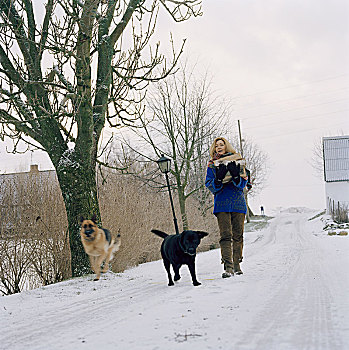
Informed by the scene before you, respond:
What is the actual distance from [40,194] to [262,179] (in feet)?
140

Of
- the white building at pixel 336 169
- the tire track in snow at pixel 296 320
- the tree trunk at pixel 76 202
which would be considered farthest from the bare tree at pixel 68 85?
the white building at pixel 336 169

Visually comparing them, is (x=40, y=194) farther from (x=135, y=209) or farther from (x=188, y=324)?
(x=188, y=324)

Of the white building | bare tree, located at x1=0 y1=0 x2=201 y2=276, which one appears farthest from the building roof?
bare tree, located at x1=0 y1=0 x2=201 y2=276

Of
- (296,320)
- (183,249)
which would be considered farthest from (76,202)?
(296,320)

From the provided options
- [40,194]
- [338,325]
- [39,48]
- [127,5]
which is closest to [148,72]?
[127,5]

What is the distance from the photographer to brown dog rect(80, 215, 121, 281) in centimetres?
725

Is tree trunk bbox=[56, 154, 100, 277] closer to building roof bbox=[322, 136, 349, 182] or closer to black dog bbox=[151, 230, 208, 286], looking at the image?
black dog bbox=[151, 230, 208, 286]

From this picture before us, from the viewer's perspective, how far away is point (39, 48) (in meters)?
7.67

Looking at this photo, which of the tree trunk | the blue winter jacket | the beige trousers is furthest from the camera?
the tree trunk

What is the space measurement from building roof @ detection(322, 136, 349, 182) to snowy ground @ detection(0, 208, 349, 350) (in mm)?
39160

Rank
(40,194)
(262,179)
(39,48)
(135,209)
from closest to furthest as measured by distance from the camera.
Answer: (39,48)
(40,194)
(135,209)
(262,179)

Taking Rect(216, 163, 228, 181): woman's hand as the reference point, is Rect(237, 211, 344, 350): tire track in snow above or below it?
below

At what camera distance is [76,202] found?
25.6ft

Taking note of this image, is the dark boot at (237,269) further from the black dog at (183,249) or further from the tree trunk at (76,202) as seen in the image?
the tree trunk at (76,202)
